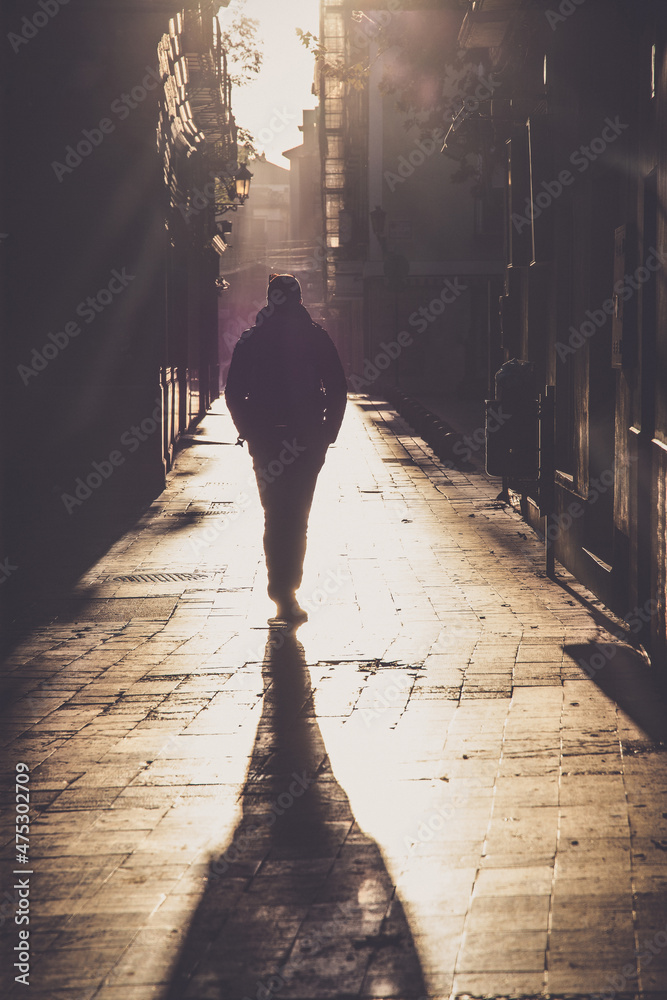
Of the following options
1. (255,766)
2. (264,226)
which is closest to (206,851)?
(255,766)

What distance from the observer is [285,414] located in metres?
7.32

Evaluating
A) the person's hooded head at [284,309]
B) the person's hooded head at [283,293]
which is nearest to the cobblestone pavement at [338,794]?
the person's hooded head at [284,309]

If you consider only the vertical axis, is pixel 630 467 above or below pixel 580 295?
below

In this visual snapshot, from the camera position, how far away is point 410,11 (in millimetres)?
19594

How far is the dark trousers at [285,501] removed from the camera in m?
7.27

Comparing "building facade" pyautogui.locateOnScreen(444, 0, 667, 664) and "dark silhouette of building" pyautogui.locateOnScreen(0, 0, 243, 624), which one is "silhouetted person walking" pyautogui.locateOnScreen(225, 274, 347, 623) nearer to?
"building facade" pyautogui.locateOnScreen(444, 0, 667, 664)

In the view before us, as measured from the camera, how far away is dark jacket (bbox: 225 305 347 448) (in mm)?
7316

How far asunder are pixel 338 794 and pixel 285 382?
355 centimetres

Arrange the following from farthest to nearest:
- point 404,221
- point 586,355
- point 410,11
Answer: point 404,221 < point 410,11 < point 586,355

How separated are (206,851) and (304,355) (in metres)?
4.14

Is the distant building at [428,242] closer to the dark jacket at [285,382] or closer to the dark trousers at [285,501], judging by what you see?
the dark jacket at [285,382]

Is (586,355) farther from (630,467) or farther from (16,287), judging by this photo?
(16,287)

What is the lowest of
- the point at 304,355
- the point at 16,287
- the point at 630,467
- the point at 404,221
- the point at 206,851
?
the point at 206,851

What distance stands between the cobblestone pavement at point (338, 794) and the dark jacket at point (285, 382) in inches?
43.1
